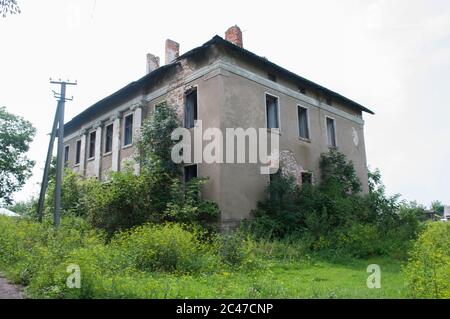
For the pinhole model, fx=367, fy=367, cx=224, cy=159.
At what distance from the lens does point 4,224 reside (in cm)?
1212

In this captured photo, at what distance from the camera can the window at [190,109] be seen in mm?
15664

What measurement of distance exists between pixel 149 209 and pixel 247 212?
12.3ft

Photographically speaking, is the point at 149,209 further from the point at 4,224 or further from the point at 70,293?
the point at 70,293

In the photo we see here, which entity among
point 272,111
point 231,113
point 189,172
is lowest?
point 189,172

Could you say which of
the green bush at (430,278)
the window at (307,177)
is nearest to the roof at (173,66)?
the window at (307,177)

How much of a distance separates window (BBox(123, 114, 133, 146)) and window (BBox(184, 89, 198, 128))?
4.52m

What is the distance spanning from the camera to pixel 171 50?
18969 mm

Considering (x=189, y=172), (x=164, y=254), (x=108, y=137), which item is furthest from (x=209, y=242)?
(x=108, y=137)

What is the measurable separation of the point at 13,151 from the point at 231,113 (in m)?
28.2

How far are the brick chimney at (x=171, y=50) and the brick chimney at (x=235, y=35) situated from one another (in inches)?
127

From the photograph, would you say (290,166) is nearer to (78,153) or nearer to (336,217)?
(336,217)

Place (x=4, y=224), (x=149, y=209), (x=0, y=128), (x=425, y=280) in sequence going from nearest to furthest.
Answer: (x=425, y=280) < (x=4, y=224) < (x=149, y=209) < (x=0, y=128)

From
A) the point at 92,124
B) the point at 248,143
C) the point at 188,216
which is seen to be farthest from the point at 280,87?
the point at 92,124

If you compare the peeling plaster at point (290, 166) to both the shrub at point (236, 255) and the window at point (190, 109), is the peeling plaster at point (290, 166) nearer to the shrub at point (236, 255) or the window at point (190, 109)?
the window at point (190, 109)
